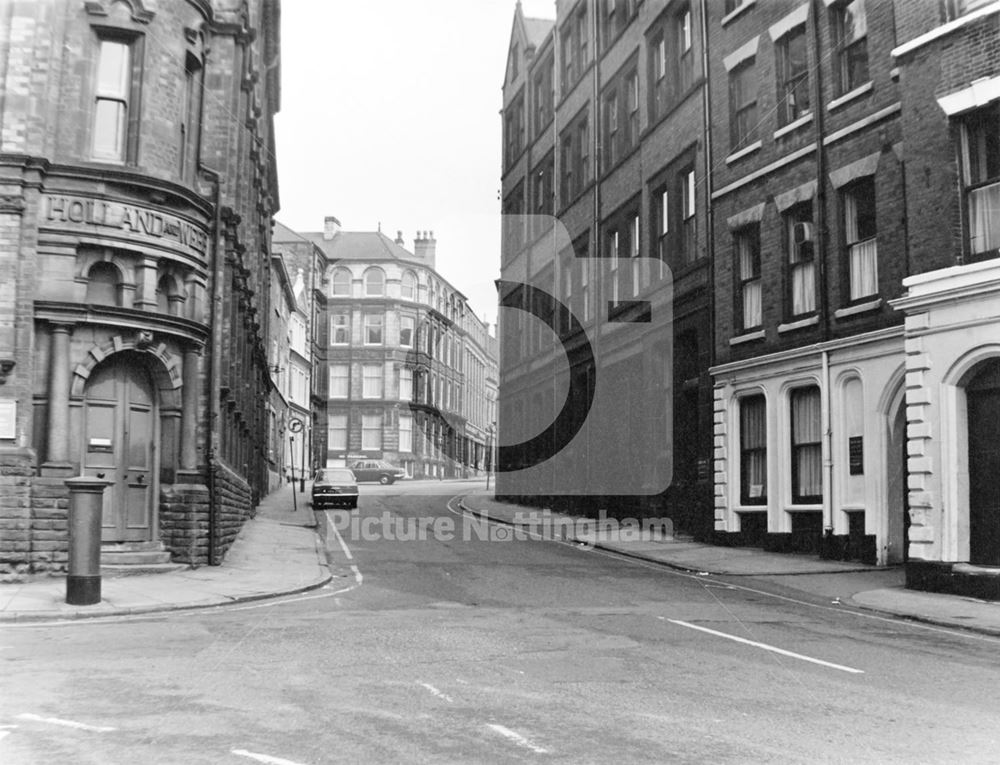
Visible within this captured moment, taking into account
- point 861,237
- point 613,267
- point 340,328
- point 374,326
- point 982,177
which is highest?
point 374,326

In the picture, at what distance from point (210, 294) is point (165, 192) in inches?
86.2

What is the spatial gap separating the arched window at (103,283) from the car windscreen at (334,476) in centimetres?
2071

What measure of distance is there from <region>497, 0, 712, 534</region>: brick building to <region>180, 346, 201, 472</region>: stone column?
11.7m

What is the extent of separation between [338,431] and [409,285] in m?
12.9

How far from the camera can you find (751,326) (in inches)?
929

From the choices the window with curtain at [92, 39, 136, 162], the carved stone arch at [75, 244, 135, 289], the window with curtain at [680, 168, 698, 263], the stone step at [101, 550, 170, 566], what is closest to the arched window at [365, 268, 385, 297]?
the window with curtain at [680, 168, 698, 263]

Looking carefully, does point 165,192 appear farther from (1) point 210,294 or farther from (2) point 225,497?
(2) point 225,497

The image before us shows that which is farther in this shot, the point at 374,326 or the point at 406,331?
the point at 406,331

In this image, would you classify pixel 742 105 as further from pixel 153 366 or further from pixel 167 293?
pixel 153 366

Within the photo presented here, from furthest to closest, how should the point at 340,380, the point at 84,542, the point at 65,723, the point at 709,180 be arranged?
the point at 340,380
the point at 709,180
the point at 84,542
the point at 65,723

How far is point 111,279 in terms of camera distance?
18.0 meters

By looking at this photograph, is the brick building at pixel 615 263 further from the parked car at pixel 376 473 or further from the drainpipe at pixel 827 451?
the parked car at pixel 376 473

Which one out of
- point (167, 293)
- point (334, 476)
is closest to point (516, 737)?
point (167, 293)

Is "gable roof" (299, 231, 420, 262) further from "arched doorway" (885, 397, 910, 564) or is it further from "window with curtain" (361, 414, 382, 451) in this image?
"arched doorway" (885, 397, 910, 564)
